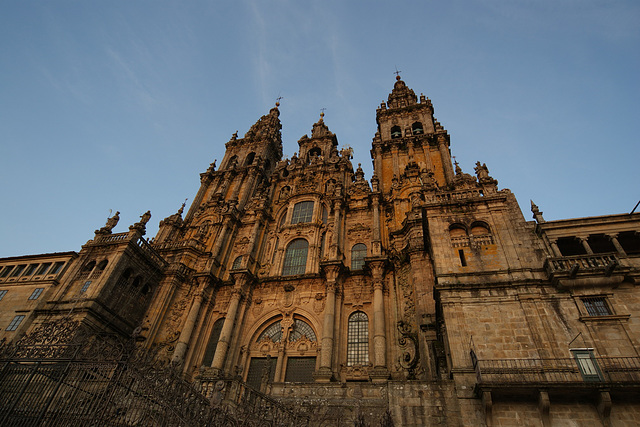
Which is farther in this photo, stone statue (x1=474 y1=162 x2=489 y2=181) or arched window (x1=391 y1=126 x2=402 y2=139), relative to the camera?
arched window (x1=391 y1=126 x2=402 y2=139)

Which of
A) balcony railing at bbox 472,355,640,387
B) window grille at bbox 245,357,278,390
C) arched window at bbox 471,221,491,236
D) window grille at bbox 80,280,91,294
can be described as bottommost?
balcony railing at bbox 472,355,640,387

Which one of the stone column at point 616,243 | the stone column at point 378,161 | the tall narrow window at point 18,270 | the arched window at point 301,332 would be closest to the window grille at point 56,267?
the tall narrow window at point 18,270

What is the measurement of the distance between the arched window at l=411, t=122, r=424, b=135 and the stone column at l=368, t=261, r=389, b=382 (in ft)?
55.9

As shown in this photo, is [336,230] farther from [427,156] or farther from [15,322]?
[15,322]

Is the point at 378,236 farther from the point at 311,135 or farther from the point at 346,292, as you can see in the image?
the point at 311,135

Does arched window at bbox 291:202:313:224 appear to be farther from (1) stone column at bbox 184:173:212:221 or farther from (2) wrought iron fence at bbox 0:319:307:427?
(2) wrought iron fence at bbox 0:319:307:427

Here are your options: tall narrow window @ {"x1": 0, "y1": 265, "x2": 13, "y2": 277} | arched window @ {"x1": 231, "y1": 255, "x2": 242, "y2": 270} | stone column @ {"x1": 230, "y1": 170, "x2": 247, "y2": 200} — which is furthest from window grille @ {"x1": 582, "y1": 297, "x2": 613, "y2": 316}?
tall narrow window @ {"x1": 0, "y1": 265, "x2": 13, "y2": 277}

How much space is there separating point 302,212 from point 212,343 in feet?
39.1

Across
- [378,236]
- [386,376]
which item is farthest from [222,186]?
[386,376]

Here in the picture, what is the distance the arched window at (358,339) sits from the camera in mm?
21312

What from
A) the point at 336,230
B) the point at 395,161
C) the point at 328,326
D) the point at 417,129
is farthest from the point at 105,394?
the point at 417,129

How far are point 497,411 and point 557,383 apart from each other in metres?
2.01

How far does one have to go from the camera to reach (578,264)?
1415 centimetres

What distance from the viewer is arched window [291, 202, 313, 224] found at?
1193 inches
